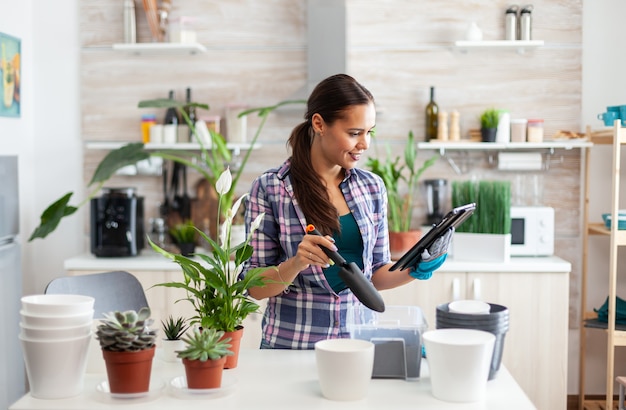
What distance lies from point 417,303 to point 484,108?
114 centimetres

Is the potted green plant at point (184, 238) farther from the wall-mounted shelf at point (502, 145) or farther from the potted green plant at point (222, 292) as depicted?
the potted green plant at point (222, 292)

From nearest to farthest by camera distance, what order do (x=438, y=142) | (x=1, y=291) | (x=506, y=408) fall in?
(x=506, y=408) → (x=1, y=291) → (x=438, y=142)

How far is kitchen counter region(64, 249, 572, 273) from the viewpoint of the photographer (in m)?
3.79

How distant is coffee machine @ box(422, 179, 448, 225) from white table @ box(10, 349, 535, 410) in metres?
2.22

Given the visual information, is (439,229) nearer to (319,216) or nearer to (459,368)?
(459,368)

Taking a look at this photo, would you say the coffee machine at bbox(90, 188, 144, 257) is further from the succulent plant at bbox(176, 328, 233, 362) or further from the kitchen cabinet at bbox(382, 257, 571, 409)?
the succulent plant at bbox(176, 328, 233, 362)

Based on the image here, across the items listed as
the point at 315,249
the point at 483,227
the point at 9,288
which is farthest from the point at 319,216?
the point at 9,288

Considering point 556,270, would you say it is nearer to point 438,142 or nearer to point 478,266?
point 478,266

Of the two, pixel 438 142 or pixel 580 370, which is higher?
pixel 438 142

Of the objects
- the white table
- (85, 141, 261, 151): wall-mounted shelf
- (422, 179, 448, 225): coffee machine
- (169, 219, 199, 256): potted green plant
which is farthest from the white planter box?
the white table

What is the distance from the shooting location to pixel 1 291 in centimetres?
369

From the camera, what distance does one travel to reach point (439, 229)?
1.96 meters

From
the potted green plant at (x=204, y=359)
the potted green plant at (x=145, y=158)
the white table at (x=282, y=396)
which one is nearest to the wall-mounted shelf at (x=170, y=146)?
the potted green plant at (x=145, y=158)

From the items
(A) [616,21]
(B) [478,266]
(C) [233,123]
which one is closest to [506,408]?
(B) [478,266]
